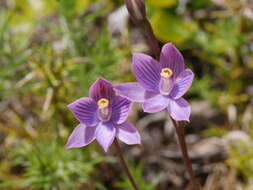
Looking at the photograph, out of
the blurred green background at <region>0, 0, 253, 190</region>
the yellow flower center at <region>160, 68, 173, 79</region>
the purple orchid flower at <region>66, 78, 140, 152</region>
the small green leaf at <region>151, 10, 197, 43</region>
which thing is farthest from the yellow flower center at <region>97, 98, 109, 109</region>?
the small green leaf at <region>151, 10, 197, 43</region>

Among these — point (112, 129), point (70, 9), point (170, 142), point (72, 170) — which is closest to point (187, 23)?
point (170, 142)

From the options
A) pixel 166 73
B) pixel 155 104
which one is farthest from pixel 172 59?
pixel 155 104

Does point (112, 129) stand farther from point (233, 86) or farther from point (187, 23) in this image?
point (187, 23)

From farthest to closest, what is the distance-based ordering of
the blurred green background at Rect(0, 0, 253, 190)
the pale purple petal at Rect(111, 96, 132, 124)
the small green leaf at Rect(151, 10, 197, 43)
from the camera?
the small green leaf at Rect(151, 10, 197, 43) → the blurred green background at Rect(0, 0, 253, 190) → the pale purple petal at Rect(111, 96, 132, 124)

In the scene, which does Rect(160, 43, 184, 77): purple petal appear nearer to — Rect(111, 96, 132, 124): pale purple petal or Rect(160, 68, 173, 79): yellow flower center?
Rect(160, 68, 173, 79): yellow flower center

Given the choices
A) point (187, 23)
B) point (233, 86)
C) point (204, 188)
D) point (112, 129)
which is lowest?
point (204, 188)

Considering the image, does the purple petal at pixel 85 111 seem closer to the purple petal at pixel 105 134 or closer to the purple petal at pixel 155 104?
the purple petal at pixel 105 134
